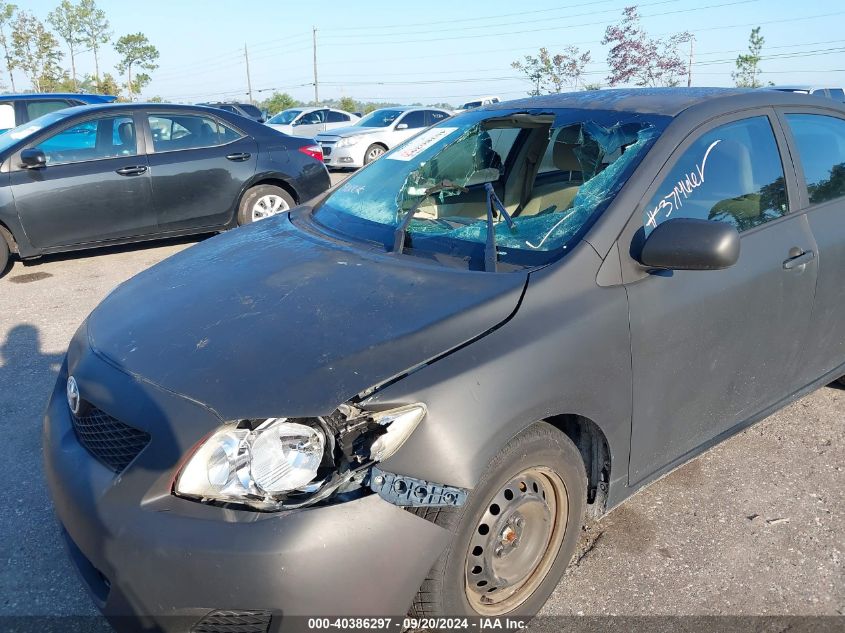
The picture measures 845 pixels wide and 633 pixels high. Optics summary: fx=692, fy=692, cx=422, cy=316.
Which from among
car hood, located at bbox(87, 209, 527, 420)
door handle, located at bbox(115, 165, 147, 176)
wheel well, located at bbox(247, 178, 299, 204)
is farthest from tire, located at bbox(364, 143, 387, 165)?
car hood, located at bbox(87, 209, 527, 420)

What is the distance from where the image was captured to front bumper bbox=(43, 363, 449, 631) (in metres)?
1.71

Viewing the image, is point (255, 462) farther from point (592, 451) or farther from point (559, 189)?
point (559, 189)

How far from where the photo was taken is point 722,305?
2.61 meters

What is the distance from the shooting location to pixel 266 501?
1.79m

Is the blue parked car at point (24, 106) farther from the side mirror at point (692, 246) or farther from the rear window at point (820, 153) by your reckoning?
the side mirror at point (692, 246)

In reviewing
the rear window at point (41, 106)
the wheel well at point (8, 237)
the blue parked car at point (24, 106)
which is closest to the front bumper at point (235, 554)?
the wheel well at point (8, 237)

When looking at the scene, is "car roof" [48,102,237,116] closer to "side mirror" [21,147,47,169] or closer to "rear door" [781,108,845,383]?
"side mirror" [21,147,47,169]

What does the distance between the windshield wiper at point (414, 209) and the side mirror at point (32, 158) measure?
4945 mm

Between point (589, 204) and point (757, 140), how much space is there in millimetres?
1009

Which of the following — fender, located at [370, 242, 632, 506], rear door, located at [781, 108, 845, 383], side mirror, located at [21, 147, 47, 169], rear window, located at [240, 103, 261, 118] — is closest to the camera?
fender, located at [370, 242, 632, 506]

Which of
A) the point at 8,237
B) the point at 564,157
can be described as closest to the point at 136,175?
the point at 8,237

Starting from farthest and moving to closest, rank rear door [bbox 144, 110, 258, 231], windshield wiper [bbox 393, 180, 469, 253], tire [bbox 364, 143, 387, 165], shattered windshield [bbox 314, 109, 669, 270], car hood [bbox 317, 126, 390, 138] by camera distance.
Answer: car hood [bbox 317, 126, 390, 138] < tire [bbox 364, 143, 387, 165] < rear door [bbox 144, 110, 258, 231] < windshield wiper [bbox 393, 180, 469, 253] < shattered windshield [bbox 314, 109, 669, 270]

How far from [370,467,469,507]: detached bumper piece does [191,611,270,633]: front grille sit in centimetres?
42

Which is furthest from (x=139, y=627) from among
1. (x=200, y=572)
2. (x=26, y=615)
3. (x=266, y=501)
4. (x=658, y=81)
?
(x=658, y=81)
